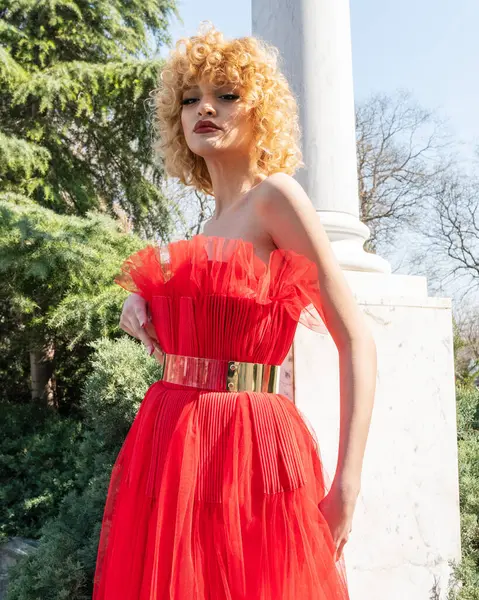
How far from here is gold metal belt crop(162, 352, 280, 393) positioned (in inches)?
47.6

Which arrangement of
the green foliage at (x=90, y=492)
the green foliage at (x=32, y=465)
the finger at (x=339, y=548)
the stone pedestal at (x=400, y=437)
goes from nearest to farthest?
the finger at (x=339, y=548)
the stone pedestal at (x=400, y=437)
the green foliage at (x=90, y=492)
the green foliage at (x=32, y=465)

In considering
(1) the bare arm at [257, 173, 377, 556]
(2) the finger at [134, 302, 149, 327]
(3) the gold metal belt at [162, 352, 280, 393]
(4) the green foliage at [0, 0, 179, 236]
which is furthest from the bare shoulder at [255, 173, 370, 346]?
(4) the green foliage at [0, 0, 179, 236]

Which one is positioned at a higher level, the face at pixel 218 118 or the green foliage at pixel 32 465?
the face at pixel 218 118

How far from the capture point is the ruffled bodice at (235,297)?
1.20 m

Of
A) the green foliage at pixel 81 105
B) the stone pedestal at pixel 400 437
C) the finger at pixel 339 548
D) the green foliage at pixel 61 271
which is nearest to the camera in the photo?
the finger at pixel 339 548

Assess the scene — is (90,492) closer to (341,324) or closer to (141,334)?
(141,334)

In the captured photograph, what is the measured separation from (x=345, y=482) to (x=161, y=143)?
121cm

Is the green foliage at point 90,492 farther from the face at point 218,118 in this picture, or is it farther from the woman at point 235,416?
the face at point 218,118

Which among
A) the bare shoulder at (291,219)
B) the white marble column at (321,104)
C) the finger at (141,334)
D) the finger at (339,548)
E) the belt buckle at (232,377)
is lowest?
the finger at (339,548)

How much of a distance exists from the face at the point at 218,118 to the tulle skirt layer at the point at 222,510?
65 cm

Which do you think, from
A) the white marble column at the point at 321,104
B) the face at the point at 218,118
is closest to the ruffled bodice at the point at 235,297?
the face at the point at 218,118

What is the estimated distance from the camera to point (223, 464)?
1.12 meters

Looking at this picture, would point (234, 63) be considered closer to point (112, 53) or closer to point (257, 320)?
point (257, 320)

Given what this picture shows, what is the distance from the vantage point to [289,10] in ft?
8.68
